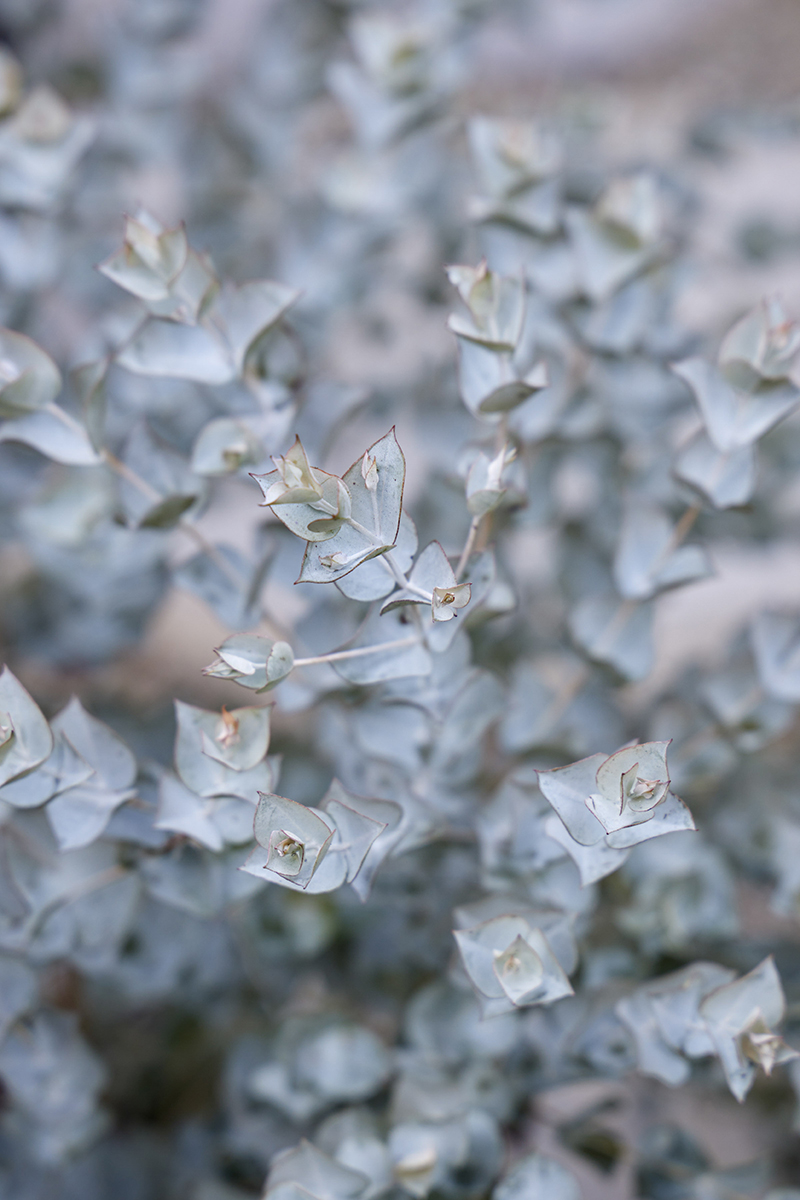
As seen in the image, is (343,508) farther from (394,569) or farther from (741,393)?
(741,393)

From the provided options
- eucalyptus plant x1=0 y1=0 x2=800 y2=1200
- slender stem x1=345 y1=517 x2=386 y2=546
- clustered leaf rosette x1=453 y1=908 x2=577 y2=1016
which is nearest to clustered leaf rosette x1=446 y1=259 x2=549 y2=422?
eucalyptus plant x1=0 y1=0 x2=800 y2=1200

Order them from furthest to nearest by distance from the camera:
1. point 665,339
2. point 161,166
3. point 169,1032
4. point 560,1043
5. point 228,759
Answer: point 161,166, point 169,1032, point 665,339, point 560,1043, point 228,759

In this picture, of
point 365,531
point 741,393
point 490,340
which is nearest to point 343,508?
point 365,531

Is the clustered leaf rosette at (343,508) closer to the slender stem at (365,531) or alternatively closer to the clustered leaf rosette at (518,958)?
the slender stem at (365,531)

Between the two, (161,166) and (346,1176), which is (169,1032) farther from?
(161,166)

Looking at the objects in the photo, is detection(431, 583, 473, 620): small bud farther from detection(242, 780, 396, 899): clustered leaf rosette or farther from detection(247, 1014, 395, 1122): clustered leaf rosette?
detection(247, 1014, 395, 1122): clustered leaf rosette

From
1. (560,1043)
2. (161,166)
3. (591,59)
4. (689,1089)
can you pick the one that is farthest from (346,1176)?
(591,59)
